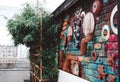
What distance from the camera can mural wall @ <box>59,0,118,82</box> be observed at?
2387mm

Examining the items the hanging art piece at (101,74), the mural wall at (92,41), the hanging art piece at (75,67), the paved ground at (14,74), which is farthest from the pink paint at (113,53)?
the paved ground at (14,74)

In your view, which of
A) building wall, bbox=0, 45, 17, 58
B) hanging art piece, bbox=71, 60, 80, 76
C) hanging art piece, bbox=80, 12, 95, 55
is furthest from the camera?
building wall, bbox=0, 45, 17, 58

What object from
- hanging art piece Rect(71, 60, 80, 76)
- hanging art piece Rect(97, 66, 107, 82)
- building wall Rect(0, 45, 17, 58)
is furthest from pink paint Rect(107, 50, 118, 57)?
building wall Rect(0, 45, 17, 58)

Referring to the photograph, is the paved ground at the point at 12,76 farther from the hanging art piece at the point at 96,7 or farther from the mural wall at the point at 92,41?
the hanging art piece at the point at 96,7

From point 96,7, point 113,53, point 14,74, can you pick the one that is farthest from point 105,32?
point 14,74

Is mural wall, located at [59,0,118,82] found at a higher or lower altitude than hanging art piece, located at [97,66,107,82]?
higher

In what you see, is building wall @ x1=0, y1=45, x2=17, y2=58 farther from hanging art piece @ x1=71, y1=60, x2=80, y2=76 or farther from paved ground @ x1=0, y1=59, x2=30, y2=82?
hanging art piece @ x1=71, y1=60, x2=80, y2=76

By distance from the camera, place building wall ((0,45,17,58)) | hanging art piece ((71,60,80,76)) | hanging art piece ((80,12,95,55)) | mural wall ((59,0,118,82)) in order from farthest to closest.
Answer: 1. building wall ((0,45,17,58))
2. hanging art piece ((71,60,80,76))
3. hanging art piece ((80,12,95,55))
4. mural wall ((59,0,118,82))

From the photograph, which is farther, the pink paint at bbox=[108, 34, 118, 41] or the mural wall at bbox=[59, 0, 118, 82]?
the mural wall at bbox=[59, 0, 118, 82]

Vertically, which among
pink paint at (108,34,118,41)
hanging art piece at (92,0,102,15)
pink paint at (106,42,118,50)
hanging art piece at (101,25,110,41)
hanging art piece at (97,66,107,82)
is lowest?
hanging art piece at (97,66,107,82)

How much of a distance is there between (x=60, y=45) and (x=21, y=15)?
1203 mm

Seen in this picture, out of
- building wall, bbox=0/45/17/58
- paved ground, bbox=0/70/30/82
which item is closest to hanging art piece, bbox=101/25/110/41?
building wall, bbox=0/45/17/58

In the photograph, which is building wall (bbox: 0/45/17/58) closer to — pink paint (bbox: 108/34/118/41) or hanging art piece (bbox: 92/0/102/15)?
hanging art piece (bbox: 92/0/102/15)

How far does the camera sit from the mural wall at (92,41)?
7.83ft
